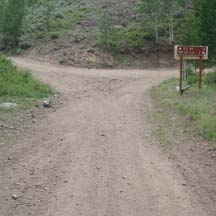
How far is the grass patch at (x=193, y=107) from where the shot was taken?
1063 centimetres

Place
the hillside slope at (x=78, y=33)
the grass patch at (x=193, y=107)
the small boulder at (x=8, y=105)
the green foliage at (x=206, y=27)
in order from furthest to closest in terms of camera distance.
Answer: the hillside slope at (x=78, y=33) < the green foliage at (x=206, y=27) < the small boulder at (x=8, y=105) < the grass patch at (x=193, y=107)

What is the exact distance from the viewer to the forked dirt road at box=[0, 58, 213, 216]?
6.10 metres

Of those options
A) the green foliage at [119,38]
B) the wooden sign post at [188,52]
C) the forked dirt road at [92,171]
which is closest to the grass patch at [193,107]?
the wooden sign post at [188,52]

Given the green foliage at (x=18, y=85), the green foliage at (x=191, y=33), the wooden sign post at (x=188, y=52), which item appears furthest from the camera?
the green foliage at (x=191, y=33)

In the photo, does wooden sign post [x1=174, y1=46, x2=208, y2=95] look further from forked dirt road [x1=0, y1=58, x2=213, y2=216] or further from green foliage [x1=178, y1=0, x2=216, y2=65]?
green foliage [x1=178, y1=0, x2=216, y2=65]

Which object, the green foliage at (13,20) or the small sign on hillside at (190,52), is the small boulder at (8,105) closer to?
the small sign on hillside at (190,52)

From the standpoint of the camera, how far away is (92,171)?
767 cm

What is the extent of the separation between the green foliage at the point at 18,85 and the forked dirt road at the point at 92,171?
2851 mm

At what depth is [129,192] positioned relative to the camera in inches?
260

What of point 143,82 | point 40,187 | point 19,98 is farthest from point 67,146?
point 143,82

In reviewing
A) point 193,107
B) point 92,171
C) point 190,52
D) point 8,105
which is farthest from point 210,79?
point 92,171

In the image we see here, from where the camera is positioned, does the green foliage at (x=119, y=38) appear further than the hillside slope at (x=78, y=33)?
Yes

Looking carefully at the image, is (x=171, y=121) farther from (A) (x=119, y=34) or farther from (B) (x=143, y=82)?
(A) (x=119, y=34)

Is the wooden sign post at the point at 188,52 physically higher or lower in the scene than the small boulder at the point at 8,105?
higher
